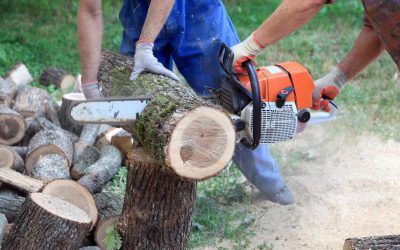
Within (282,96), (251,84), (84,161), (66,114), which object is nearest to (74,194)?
(84,161)

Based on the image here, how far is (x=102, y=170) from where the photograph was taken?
14.1 feet

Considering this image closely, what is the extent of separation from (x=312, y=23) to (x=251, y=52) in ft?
15.0

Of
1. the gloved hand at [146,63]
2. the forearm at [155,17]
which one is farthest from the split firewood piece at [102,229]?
the forearm at [155,17]

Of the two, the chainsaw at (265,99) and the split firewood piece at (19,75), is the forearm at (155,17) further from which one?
the split firewood piece at (19,75)

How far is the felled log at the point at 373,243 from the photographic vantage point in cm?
296

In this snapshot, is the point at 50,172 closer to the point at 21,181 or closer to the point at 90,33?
the point at 21,181

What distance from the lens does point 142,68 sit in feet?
11.2

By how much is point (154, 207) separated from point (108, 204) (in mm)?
659

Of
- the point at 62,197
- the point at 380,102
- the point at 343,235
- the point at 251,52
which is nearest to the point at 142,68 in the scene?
the point at 251,52

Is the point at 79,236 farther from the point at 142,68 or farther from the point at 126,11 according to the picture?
the point at 126,11

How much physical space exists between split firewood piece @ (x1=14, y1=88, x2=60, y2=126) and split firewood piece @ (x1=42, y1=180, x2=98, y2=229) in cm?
139

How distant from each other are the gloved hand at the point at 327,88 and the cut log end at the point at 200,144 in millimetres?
1074

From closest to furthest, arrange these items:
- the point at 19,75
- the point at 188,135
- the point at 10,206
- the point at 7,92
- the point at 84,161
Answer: the point at 188,135
the point at 10,206
the point at 84,161
the point at 7,92
the point at 19,75

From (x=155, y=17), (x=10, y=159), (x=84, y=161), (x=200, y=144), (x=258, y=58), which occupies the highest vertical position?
(x=155, y=17)
